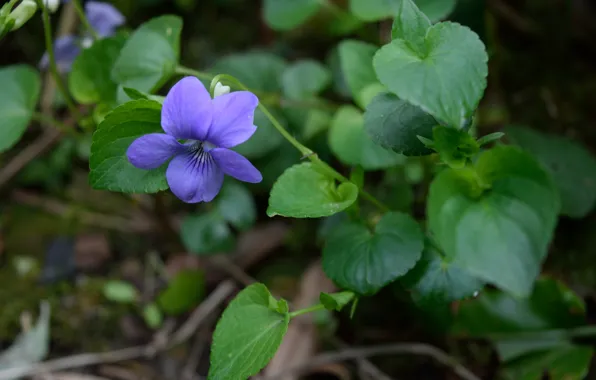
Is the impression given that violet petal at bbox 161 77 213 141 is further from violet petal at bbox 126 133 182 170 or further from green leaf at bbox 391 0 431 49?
green leaf at bbox 391 0 431 49

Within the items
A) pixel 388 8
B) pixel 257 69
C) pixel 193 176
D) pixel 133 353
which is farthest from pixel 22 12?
pixel 133 353

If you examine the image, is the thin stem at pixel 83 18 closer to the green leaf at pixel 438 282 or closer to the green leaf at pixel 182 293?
the green leaf at pixel 182 293

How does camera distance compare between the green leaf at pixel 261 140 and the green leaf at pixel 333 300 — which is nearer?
the green leaf at pixel 333 300

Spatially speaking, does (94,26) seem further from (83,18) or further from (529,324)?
(529,324)

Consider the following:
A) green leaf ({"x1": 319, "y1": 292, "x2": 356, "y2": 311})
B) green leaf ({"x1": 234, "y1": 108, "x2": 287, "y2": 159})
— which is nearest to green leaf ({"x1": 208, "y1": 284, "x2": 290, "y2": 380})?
green leaf ({"x1": 319, "y1": 292, "x2": 356, "y2": 311})

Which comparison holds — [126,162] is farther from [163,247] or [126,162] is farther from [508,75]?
[508,75]

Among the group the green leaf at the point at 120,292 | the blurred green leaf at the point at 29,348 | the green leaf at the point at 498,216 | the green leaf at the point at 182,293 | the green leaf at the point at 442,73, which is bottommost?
the blurred green leaf at the point at 29,348

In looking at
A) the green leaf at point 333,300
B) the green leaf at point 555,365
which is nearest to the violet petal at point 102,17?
the green leaf at point 333,300
